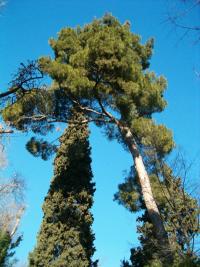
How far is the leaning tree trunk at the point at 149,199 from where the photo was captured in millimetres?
9609

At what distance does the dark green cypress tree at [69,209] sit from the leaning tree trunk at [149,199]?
190cm

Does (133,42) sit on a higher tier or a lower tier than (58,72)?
higher

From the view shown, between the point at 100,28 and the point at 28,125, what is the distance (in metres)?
3.90

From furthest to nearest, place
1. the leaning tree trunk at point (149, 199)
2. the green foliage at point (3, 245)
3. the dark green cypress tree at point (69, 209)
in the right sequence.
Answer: the dark green cypress tree at point (69, 209) < the green foliage at point (3, 245) < the leaning tree trunk at point (149, 199)

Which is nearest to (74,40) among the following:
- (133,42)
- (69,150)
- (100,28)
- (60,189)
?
(100,28)

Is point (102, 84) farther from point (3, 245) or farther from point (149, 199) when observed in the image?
point (3, 245)

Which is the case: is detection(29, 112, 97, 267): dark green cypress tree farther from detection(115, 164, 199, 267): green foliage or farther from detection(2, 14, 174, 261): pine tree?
detection(115, 164, 199, 267): green foliage

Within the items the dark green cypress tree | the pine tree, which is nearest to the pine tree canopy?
the pine tree

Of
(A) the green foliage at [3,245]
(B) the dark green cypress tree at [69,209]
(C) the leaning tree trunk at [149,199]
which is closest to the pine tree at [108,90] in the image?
(C) the leaning tree trunk at [149,199]

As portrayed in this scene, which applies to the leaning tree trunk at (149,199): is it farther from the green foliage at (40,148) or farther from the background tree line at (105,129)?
the green foliage at (40,148)

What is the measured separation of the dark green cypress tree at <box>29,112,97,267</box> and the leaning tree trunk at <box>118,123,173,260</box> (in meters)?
1.90

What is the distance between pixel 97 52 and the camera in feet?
37.4

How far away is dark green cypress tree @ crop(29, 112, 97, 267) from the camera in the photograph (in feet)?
44.7

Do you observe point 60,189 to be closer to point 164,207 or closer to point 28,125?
point 28,125
